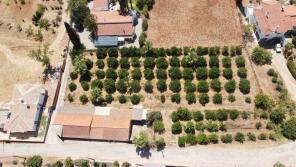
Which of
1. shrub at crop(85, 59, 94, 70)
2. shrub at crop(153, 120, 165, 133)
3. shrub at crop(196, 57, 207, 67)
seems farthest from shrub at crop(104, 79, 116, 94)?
shrub at crop(196, 57, 207, 67)

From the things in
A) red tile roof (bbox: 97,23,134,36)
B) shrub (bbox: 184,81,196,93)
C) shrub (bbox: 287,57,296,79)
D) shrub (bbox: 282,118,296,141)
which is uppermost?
red tile roof (bbox: 97,23,134,36)

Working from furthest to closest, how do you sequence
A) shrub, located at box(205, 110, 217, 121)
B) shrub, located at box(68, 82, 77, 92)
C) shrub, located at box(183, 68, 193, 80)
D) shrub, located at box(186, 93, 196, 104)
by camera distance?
1. shrub, located at box(68, 82, 77, 92)
2. shrub, located at box(183, 68, 193, 80)
3. shrub, located at box(186, 93, 196, 104)
4. shrub, located at box(205, 110, 217, 121)

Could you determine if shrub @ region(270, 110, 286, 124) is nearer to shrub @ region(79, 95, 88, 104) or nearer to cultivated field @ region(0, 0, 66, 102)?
Answer: shrub @ region(79, 95, 88, 104)

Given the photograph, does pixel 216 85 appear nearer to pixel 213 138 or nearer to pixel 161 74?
pixel 213 138

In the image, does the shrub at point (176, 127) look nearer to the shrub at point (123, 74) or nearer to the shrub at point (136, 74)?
the shrub at point (136, 74)

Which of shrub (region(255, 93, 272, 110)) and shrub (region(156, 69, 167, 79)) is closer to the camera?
shrub (region(255, 93, 272, 110))

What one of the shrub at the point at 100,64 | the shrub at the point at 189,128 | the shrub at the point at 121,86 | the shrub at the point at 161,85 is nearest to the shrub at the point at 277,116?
the shrub at the point at 189,128

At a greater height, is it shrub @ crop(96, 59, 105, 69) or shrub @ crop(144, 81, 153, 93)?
shrub @ crop(96, 59, 105, 69)

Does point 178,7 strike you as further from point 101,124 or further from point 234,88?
point 101,124
